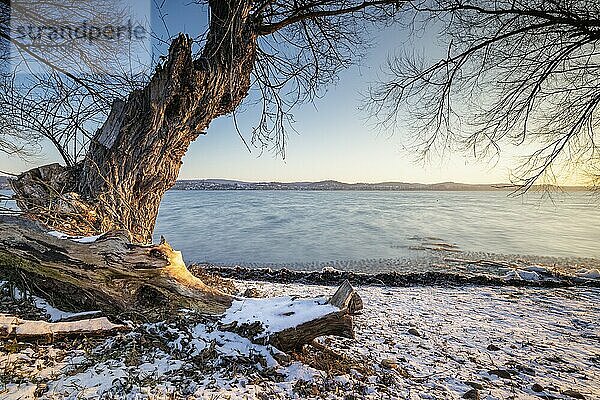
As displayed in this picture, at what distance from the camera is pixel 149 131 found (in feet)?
13.8

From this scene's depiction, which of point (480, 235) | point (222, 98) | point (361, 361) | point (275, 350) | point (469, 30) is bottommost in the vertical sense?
point (480, 235)

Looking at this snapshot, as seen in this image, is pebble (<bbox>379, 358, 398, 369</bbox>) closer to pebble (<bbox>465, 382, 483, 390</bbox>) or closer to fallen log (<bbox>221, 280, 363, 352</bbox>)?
fallen log (<bbox>221, 280, 363, 352</bbox>)

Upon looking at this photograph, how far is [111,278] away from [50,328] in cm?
54

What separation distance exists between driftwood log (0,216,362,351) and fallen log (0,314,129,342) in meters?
0.17

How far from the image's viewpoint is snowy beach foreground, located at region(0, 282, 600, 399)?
7.09 feet

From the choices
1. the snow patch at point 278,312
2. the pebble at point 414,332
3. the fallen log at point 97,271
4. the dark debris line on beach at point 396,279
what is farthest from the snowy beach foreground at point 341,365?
the dark debris line on beach at point 396,279

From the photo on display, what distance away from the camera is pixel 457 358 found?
11.4 ft

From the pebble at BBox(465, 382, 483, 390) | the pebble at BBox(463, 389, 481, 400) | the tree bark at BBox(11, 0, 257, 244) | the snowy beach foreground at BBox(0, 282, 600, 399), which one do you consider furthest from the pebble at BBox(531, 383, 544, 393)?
the tree bark at BBox(11, 0, 257, 244)

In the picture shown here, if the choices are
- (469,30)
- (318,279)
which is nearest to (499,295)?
(318,279)

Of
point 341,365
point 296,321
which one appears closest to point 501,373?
point 341,365

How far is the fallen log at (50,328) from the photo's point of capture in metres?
2.48

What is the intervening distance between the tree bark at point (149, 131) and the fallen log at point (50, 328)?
1.40 m

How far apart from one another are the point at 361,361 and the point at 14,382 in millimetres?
2564

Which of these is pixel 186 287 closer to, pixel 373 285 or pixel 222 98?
pixel 222 98
